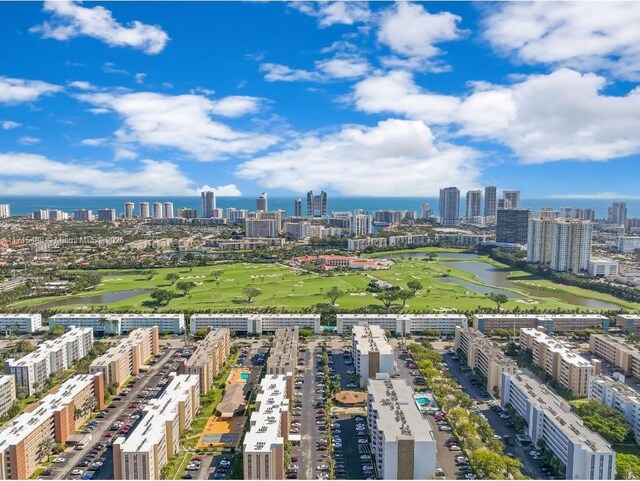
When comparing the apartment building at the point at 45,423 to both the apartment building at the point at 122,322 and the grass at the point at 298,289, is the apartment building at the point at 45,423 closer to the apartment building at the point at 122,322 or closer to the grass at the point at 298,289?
the apartment building at the point at 122,322

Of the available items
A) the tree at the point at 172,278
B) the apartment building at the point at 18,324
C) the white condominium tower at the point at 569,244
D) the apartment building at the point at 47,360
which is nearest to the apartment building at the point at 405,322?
the apartment building at the point at 47,360

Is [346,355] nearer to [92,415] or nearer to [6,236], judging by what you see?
[92,415]

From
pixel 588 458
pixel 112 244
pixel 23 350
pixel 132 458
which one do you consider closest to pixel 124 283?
pixel 23 350

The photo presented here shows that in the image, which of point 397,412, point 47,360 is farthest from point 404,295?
point 47,360

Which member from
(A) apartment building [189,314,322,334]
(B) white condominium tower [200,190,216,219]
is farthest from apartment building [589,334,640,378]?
(B) white condominium tower [200,190,216,219]

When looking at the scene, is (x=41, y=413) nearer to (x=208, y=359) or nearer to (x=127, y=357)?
(x=127, y=357)

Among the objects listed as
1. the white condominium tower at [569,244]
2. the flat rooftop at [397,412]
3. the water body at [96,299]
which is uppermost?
the white condominium tower at [569,244]
